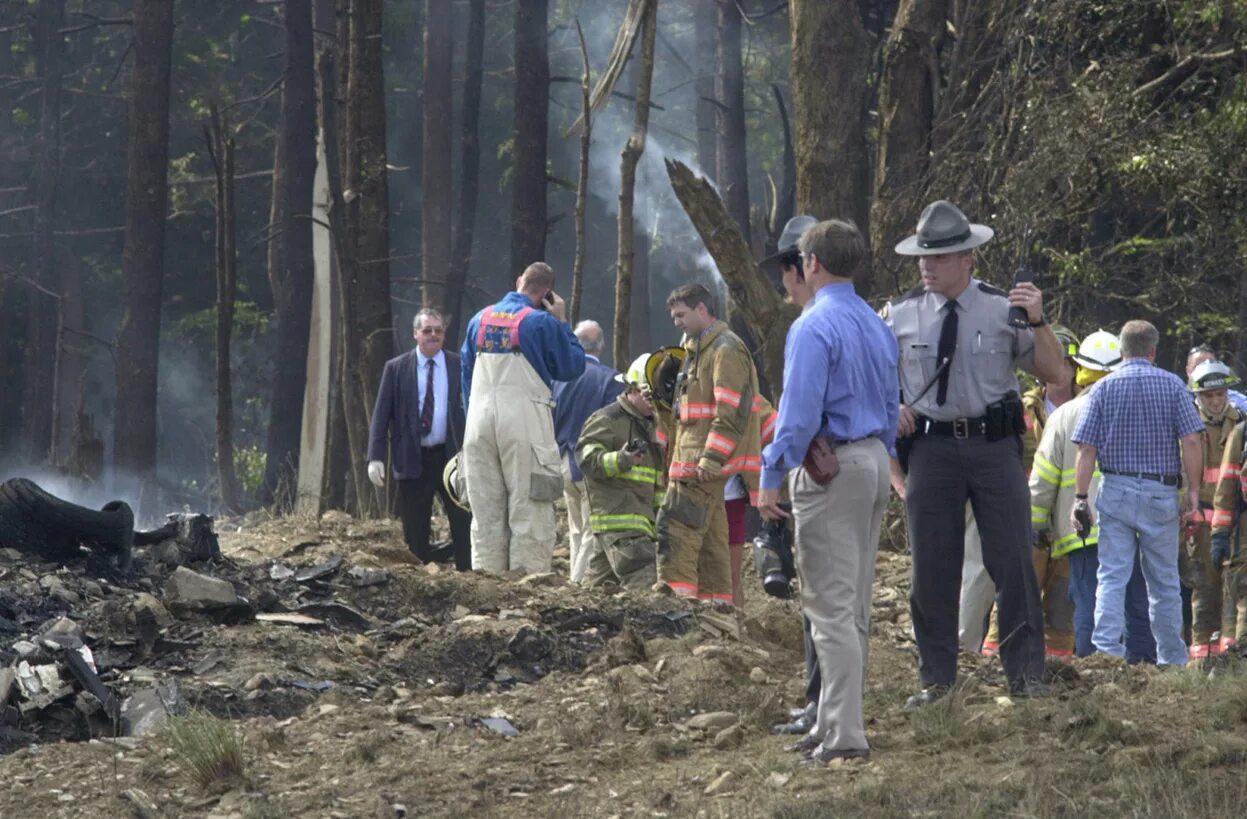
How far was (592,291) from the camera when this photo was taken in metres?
47.9

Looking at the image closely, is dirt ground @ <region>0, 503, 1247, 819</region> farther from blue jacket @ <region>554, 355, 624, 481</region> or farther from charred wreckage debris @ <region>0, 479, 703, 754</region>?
blue jacket @ <region>554, 355, 624, 481</region>

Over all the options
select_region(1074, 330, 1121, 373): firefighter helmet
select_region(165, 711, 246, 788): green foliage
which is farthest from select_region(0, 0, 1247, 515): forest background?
select_region(165, 711, 246, 788): green foliage

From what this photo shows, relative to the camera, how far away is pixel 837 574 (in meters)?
6.66

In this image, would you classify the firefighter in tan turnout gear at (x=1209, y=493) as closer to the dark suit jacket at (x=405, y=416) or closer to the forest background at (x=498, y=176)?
the forest background at (x=498, y=176)

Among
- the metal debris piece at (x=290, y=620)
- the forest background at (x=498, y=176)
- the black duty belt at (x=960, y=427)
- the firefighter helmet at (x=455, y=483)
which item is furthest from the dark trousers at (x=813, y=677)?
the forest background at (x=498, y=176)

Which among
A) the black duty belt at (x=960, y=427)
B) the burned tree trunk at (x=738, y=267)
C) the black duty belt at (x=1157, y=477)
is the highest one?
the burned tree trunk at (x=738, y=267)

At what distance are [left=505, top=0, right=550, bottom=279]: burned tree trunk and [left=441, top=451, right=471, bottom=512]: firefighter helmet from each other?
13.3 meters

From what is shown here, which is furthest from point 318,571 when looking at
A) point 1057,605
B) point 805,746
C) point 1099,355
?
point 805,746

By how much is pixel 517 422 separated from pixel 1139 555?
3.85 metres

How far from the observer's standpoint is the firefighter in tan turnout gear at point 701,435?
1051 cm

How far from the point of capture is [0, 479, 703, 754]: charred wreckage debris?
8258 millimetres

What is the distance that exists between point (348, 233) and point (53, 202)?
17.4 metres

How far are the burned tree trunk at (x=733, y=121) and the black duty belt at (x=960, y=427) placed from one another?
2417cm

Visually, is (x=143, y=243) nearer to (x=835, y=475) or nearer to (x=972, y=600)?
(x=972, y=600)
